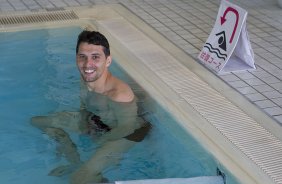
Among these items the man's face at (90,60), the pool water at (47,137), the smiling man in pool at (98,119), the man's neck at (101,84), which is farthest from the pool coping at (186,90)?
the man's face at (90,60)

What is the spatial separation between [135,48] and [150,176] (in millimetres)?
1874

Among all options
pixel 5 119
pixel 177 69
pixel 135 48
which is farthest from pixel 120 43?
pixel 5 119

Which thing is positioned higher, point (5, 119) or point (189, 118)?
point (189, 118)

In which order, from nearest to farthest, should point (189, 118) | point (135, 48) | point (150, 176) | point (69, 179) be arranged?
point (69, 179) < point (150, 176) < point (189, 118) < point (135, 48)

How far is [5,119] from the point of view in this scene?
4125mm

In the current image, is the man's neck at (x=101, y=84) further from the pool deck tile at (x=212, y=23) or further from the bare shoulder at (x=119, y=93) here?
the pool deck tile at (x=212, y=23)

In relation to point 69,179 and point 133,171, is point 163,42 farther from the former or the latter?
point 69,179

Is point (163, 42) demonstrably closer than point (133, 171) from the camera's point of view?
No

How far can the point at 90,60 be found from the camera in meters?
3.35

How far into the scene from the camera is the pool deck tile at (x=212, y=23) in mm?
4234

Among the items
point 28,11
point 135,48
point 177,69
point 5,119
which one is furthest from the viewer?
point 28,11

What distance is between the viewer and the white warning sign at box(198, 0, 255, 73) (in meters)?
4.56

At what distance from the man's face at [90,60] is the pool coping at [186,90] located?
73 cm

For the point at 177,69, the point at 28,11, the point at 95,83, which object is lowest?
the point at 28,11
